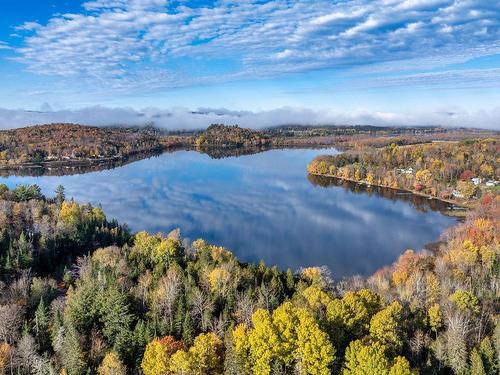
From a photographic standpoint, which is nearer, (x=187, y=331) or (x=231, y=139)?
(x=187, y=331)

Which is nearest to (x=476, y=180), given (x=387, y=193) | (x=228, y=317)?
(x=387, y=193)

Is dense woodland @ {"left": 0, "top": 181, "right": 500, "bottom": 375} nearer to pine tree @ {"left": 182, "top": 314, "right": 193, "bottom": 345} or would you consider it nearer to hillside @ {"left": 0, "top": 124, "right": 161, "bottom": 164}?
pine tree @ {"left": 182, "top": 314, "right": 193, "bottom": 345}

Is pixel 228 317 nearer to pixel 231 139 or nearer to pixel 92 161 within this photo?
→ pixel 92 161

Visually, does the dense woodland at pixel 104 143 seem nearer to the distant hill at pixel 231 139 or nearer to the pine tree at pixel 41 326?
the distant hill at pixel 231 139

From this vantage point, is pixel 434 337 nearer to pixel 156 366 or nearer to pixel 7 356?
pixel 156 366

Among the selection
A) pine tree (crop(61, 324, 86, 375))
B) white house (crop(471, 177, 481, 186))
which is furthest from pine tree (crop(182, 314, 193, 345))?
white house (crop(471, 177, 481, 186))
